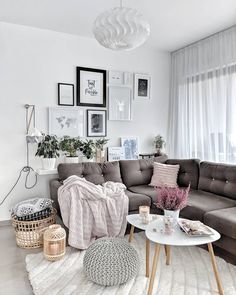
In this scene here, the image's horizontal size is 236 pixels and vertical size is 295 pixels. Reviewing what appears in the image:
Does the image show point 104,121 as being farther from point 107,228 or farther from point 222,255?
point 222,255

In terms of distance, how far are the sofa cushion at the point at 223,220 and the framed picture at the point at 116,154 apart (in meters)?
1.80

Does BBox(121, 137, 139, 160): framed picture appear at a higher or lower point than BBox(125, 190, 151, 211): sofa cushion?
higher

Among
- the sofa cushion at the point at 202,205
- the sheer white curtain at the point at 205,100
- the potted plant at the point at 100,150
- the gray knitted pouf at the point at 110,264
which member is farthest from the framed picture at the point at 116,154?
the gray knitted pouf at the point at 110,264

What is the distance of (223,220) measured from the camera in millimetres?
2322

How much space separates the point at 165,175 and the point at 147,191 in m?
0.44

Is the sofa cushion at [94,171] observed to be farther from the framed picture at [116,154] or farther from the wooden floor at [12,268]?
the wooden floor at [12,268]

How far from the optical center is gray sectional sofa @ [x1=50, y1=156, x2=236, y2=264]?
2.38 meters

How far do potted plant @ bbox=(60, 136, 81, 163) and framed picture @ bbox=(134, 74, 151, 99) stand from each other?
1310 mm

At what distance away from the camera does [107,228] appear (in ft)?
8.96

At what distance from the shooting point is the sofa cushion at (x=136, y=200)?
2924 mm

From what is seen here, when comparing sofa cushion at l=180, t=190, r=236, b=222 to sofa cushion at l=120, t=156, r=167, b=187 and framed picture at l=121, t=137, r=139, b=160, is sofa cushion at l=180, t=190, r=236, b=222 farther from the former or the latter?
framed picture at l=121, t=137, r=139, b=160

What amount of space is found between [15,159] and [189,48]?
3060mm

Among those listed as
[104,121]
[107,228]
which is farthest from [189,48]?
[107,228]

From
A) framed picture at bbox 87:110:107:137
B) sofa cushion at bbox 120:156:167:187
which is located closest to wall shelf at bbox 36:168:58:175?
framed picture at bbox 87:110:107:137
